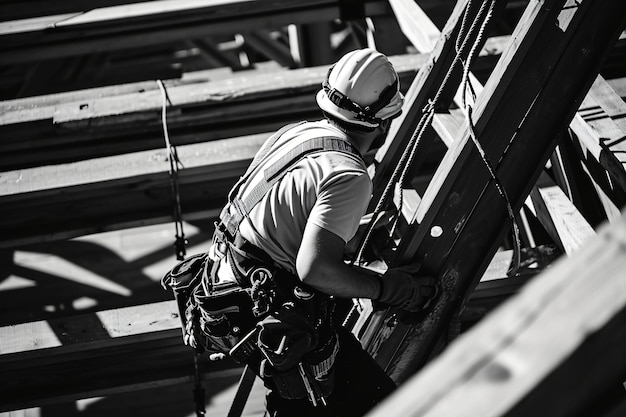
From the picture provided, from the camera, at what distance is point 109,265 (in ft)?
23.7

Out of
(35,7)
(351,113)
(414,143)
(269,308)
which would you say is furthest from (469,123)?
(35,7)

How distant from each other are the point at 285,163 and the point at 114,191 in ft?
5.58

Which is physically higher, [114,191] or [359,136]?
[359,136]

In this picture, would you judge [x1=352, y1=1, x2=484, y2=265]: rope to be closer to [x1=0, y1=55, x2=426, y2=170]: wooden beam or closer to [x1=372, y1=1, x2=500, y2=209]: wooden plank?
[x1=372, y1=1, x2=500, y2=209]: wooden plank

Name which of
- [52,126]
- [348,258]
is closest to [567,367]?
[348,258]

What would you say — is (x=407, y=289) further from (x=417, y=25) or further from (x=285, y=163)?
(x=417, y=25)

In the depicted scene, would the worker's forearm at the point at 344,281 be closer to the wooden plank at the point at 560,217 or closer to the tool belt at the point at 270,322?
the tool belt at the point at 270,322

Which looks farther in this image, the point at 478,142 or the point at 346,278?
the point at 478,142

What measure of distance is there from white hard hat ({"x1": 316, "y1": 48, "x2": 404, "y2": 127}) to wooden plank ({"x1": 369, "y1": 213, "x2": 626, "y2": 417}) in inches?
70.3

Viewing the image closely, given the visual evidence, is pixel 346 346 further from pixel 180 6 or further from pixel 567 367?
pixel 180 6

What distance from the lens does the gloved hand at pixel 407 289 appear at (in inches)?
108

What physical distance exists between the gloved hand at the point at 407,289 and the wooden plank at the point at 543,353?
175 centimetres

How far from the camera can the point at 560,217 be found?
3.36 meters

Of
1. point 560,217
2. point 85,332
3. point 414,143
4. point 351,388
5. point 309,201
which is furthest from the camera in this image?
point 85,332
